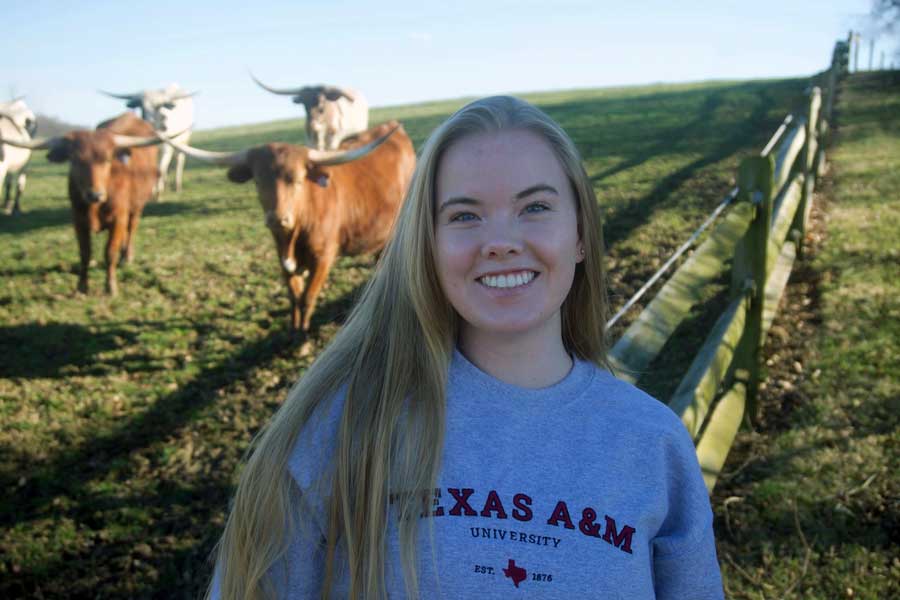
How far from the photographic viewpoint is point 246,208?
44.0ft

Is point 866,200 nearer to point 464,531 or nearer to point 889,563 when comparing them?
point 889,563

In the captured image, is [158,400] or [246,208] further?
[246,208]

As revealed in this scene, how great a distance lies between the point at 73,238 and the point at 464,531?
440 inches

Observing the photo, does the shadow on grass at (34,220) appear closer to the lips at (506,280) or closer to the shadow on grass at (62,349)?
the shadow on grass at (62,349)

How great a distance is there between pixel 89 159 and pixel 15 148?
6008mm

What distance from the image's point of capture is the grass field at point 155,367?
13.8 ft

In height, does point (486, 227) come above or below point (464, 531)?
above

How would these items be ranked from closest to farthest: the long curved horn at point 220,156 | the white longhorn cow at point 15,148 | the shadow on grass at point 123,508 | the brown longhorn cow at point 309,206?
the shadow on grass at point 123,508 < the brown longhorn cow at point 309,206 < the long curved horn at point 220,156 < the white longhorn cow at point 15,148

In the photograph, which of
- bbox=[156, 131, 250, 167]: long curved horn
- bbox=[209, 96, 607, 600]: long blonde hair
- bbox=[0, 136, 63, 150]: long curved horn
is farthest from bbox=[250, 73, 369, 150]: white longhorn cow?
bbox=[209, 96, 607, 600]: long blonde hair

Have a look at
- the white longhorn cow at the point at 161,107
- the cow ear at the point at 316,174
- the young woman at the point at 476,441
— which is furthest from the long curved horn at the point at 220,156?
the white longhorn cow at the point at 161,107

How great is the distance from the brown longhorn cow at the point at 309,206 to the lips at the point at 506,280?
5192mm

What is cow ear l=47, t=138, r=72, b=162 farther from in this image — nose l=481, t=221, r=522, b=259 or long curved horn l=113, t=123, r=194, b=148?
nose l=481, t=221, r=522, b=259

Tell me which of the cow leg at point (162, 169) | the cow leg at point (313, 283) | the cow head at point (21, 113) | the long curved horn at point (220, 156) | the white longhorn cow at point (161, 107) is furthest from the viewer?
the white longhorn cow at point (161, 107)

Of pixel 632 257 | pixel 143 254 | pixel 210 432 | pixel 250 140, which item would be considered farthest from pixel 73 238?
pixel 250 140
